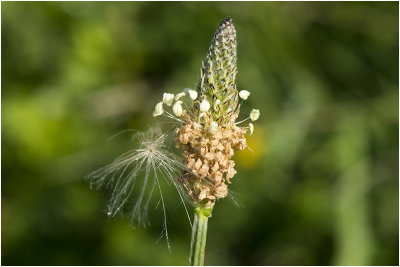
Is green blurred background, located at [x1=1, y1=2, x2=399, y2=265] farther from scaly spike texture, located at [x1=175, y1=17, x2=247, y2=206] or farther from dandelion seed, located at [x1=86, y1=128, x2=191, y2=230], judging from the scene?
scaly spike texture, located at [x1=175, y1=17, x2=247, y2=206]

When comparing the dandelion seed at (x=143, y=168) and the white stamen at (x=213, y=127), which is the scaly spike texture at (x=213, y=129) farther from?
the dandelion seed at (x=143, y=168)

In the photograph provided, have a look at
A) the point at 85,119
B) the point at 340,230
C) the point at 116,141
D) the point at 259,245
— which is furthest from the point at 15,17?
the point at 340,230

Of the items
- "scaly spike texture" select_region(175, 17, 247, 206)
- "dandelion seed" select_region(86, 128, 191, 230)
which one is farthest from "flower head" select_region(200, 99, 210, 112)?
"dandelion seed" select_region(86, 128, 191, 230)

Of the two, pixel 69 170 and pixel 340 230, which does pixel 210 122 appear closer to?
pixel 340 230

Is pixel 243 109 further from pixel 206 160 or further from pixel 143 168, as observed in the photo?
pixel 206 160

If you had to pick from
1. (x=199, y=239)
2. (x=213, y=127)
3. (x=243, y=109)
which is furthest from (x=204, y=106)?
(x=243, y=109)

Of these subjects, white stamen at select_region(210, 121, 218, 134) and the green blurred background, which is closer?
white stamen at select_region(210, 121, 218, 134)

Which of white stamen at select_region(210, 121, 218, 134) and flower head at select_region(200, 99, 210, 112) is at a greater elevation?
flower head at select_region(200, 99, 210, 112)
